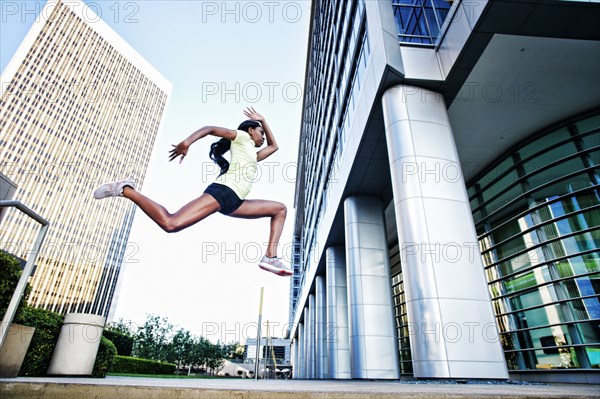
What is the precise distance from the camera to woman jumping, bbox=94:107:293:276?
4160 millimetres

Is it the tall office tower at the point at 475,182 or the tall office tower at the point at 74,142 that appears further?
the tall office tower at the point at 74,142

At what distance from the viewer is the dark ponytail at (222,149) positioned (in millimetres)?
4824

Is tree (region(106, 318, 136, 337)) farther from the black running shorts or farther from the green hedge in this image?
the black running shorts

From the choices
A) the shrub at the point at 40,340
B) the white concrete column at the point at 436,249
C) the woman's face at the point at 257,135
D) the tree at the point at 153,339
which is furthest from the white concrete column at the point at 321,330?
the tree at the point at 153,339

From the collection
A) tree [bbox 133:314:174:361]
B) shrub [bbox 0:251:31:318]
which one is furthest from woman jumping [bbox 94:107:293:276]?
tree [bbox 133:314:174:361]

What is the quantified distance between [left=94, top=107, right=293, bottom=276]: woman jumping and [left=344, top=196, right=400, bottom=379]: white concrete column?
7.81m

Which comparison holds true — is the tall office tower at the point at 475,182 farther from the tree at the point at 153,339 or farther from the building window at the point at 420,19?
the tree at the point at 153,339

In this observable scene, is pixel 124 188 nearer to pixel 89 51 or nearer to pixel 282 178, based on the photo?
pixel 282 178

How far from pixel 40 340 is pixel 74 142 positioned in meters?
108

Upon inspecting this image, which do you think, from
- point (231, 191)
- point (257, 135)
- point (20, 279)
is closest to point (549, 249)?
point (257, 135)

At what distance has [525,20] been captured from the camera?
7086mm

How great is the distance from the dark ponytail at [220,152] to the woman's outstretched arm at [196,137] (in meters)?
0.16

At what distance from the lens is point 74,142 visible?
93.6 metres

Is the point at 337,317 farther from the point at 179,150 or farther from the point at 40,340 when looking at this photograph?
the point at 179,150
